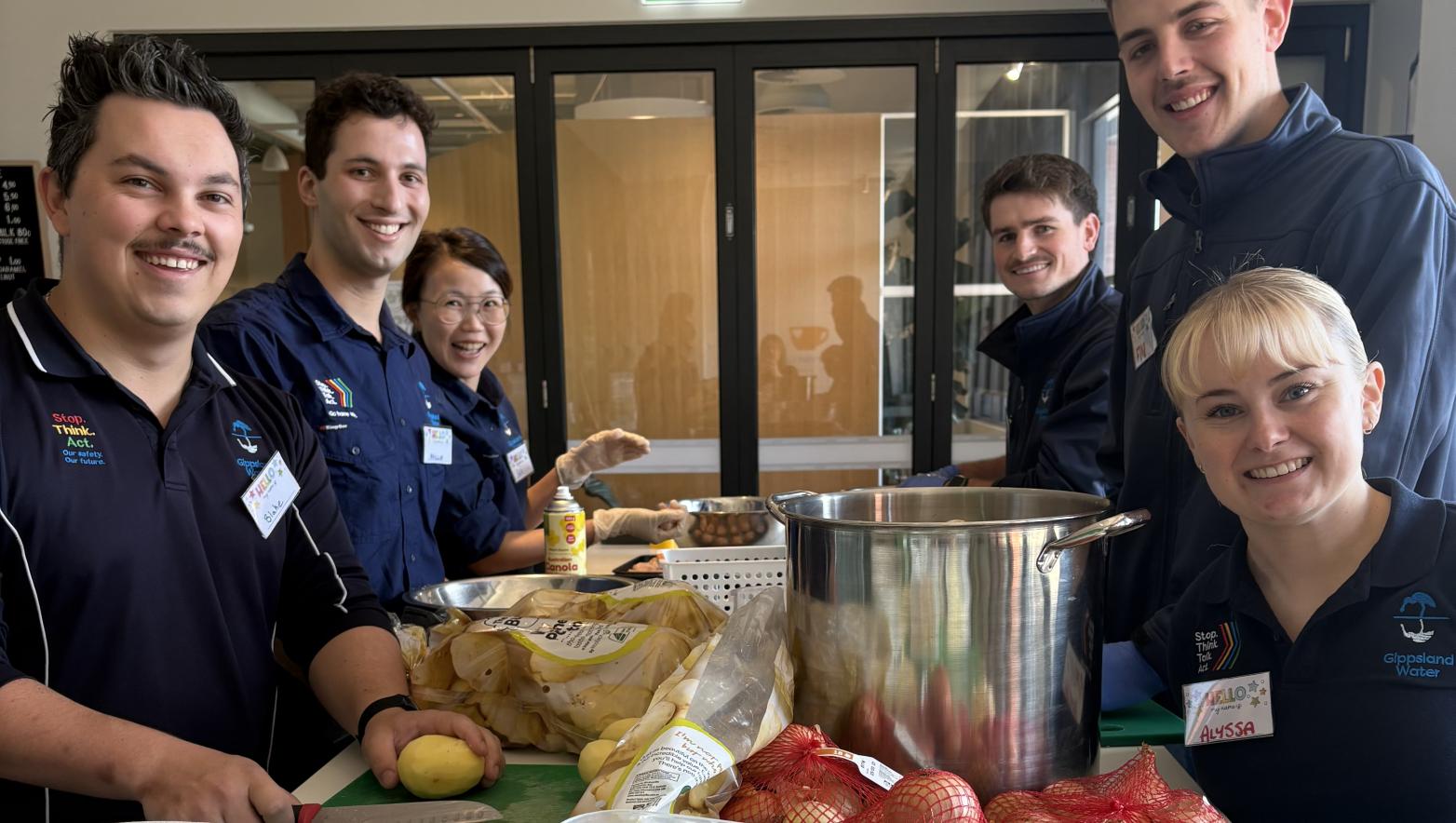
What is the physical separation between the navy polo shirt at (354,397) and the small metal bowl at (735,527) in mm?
627

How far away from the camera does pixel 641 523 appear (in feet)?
8.82

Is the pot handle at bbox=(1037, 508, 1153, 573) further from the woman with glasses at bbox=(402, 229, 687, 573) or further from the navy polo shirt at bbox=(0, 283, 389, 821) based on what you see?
the woman with glasses at bbox=(402, 229, 687, 573)

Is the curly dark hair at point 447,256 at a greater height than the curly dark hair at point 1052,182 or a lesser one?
lesser

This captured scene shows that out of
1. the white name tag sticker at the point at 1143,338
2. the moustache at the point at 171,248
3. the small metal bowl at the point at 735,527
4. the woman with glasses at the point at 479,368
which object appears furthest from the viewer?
the woman with glasses at the point at 479,368

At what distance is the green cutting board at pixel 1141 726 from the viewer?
1.12 metres

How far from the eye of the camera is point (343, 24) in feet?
12.8

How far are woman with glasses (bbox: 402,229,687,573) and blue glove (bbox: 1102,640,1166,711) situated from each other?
1519 millimetres

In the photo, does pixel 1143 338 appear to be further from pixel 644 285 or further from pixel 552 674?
pixel 644 285

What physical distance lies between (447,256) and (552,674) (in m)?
1.98

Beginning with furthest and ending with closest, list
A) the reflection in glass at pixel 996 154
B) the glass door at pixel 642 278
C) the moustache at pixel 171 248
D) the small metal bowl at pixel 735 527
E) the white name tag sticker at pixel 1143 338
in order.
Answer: the glass door at pixel 642 278
the reflection in glass at pixel 996 154
the small metal bowl at pixel 735 527
the white name tag sticker at pixel 1143 338
the moustache at pixel 171 248

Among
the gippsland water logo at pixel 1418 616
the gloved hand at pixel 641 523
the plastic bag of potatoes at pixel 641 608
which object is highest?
the gippsland water logo at pixel 1418 616

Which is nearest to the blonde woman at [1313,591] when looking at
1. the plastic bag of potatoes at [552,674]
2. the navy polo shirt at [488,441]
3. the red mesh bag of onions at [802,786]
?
the red mesh bag of onions at [802,786]

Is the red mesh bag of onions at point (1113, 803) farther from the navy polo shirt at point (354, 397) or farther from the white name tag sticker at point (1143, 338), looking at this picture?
the navy polo shirt at point (354, 397)

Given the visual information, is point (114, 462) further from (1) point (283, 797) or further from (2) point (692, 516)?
(2) point (692, 516)
